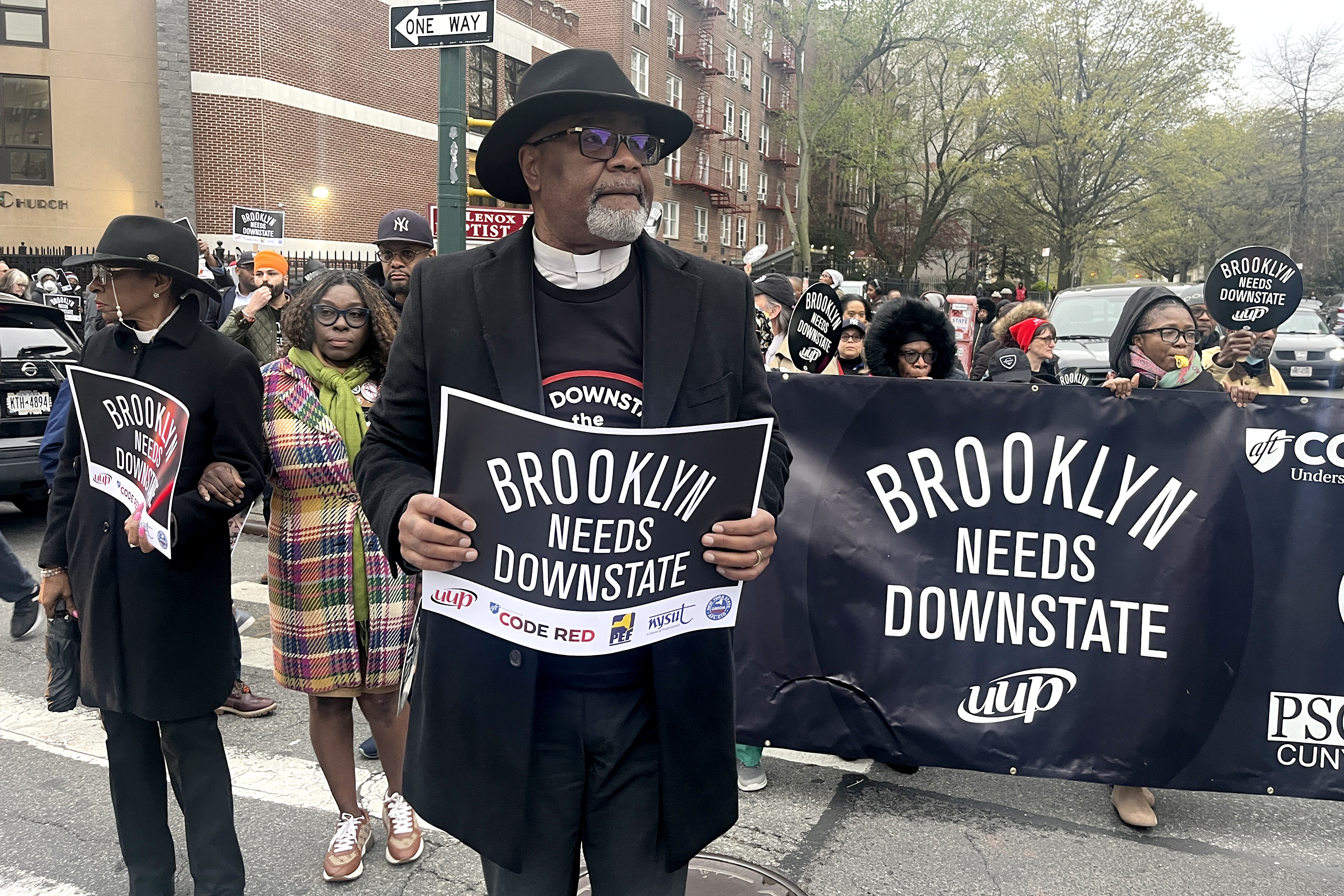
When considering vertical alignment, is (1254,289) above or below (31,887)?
above

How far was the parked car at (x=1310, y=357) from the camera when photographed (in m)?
17.0

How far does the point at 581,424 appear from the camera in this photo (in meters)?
1.94

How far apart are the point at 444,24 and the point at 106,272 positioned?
3.86m

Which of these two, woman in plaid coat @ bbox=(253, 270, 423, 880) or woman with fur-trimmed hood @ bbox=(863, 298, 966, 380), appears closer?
woman in plaid coat @ bbox=(253, 270, 423, 880)

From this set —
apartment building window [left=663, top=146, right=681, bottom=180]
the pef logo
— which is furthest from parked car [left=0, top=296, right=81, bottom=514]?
apartment building window [left=663, top=146, right=681, bottom=180]

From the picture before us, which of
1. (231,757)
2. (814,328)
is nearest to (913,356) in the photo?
(814,328)

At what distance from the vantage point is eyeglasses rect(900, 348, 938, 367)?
5.02 m

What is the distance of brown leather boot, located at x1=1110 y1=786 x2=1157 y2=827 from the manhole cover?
1386 mm

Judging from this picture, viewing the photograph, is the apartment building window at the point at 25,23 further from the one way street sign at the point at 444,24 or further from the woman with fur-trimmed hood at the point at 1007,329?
the woman with fur-trimmed hood at the point at 1007,329

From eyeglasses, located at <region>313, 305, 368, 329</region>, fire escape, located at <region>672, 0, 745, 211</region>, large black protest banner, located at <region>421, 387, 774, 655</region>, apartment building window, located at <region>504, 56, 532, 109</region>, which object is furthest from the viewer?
fire escape, located at <region>672, 0, 745, 211</region>

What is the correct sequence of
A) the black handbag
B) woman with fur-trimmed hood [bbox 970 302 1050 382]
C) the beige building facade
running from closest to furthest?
the black handbag → woman with fur-trimmed hood [bbox 970 302 1050 382] → the beige building facade

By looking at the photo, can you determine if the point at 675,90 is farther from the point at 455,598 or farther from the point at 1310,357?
the point at 455,598

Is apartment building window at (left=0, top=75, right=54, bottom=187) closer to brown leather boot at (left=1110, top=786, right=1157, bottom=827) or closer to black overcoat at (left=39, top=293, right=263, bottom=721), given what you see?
black overcoat at (left=39, top=293, right=263, bottom=721)

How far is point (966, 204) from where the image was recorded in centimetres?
5478
